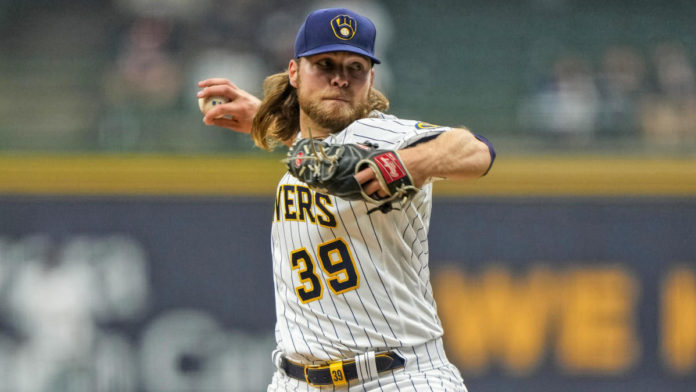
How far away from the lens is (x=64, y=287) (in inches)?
307

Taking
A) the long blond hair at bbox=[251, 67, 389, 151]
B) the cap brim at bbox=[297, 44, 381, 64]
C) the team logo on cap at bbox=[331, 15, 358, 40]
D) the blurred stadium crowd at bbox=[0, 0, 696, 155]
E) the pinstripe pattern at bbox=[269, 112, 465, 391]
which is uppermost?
A: the blurred stadium crowd at bbox=[0, 0, 696, 155]

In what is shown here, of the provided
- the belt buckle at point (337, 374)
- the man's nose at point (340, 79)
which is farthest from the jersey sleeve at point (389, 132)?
the belt buckle at point (337, 374)

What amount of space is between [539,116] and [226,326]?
306 centimetres

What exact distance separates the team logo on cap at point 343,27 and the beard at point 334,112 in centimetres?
23

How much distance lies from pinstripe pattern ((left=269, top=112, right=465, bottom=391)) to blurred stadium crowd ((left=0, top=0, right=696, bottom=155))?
4.62 m

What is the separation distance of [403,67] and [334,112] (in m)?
6.20

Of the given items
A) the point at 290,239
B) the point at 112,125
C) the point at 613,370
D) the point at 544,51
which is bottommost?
the point at 613,370

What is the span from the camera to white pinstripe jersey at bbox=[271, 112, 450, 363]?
11.0 ft

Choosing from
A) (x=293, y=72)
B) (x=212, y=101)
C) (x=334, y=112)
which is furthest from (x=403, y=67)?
(x=334, y=112)

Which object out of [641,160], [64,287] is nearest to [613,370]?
[641,160]

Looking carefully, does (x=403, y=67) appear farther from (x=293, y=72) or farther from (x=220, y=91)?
(x=293, y=72)

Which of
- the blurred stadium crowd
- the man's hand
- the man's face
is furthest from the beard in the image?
the blurred stadium crowd

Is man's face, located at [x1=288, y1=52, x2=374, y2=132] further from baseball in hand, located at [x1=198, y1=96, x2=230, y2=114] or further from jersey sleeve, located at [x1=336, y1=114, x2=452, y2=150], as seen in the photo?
baseball in hand, located at [x1=198, y1=96, x2=230, y2=114]

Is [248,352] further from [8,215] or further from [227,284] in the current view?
[8,215]
